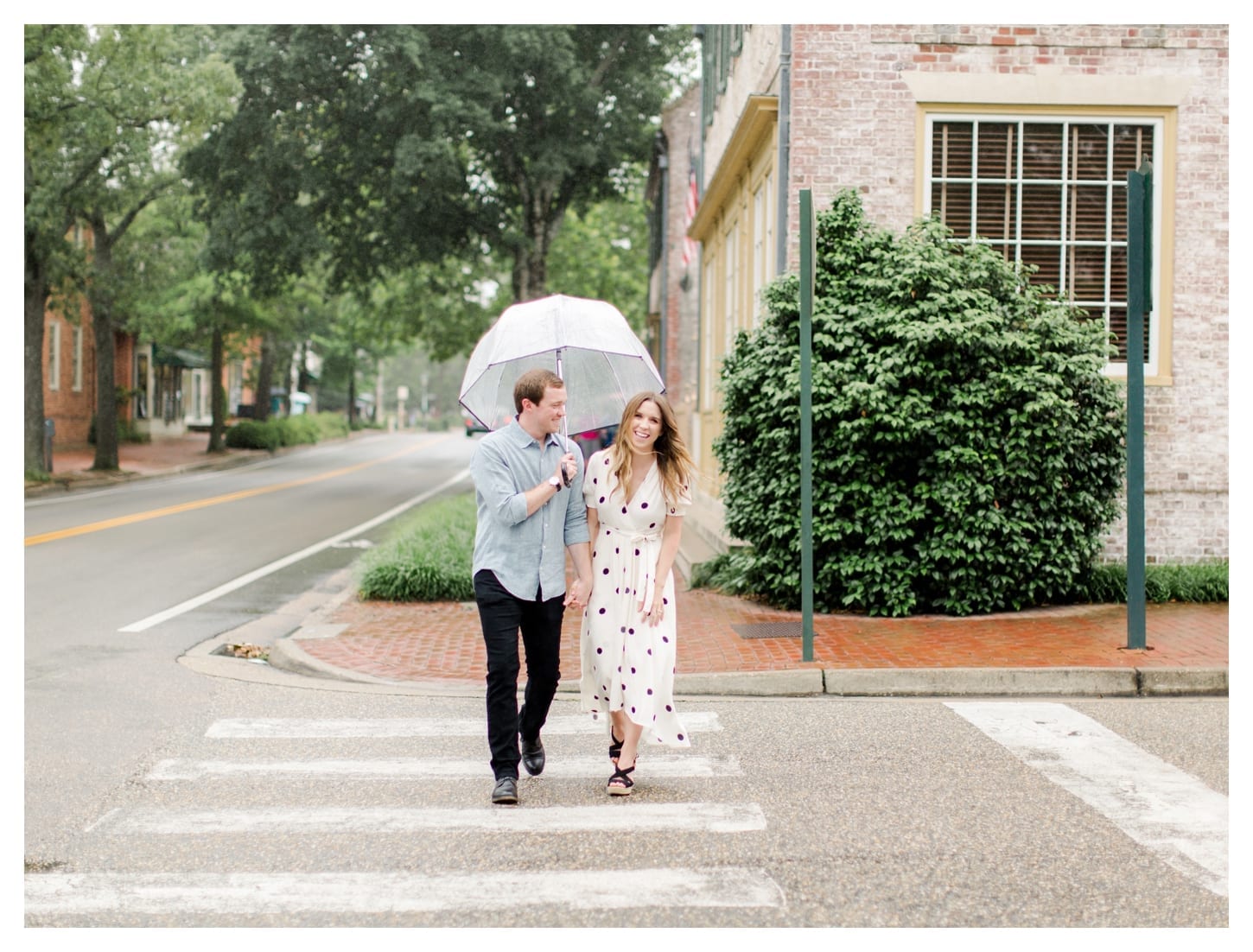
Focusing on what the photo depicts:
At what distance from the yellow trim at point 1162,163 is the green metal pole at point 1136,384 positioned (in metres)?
3.23

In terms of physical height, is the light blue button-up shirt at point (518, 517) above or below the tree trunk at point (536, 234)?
below

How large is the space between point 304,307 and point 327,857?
46.7 metres

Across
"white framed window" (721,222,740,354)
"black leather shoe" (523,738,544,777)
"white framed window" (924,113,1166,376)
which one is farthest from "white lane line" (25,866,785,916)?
"white framed window" (721,222,740,354)

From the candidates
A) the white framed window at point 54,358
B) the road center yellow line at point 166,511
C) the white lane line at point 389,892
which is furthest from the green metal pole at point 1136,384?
the white framed window at point 54,358

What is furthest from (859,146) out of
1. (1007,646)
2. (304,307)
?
(304,307)

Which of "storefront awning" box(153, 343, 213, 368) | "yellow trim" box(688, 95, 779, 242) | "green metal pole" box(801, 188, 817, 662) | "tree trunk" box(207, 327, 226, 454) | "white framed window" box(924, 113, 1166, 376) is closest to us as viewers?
"green metal pole" box(801, 188, 817, 662)

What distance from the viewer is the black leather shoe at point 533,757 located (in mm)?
5652

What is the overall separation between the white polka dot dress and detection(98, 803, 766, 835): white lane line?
441mm

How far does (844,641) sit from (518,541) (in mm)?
4046

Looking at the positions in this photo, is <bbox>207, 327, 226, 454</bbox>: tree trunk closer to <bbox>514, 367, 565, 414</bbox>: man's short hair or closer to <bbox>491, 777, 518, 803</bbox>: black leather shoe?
<bbox>514, 367, 565, 414</bbox>: man's short hair

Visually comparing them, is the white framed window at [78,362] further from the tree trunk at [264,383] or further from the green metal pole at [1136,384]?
the green metal pole at [1136,384]

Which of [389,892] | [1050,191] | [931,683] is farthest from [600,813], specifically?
[1050,191]

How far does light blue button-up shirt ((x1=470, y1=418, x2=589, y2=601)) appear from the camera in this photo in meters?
5.21
